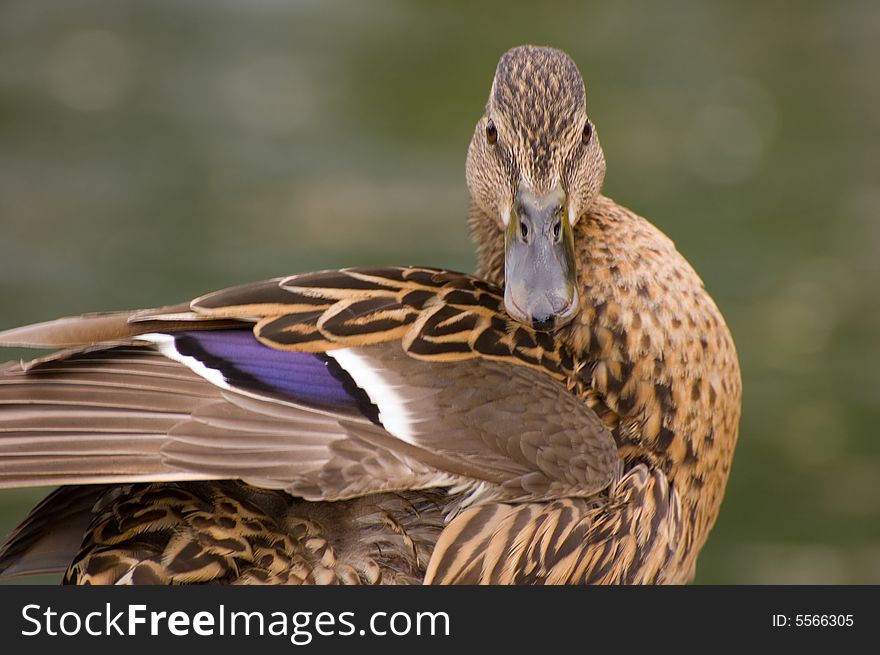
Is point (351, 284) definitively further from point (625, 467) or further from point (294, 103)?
point (294, 103)

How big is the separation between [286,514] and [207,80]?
204 inches

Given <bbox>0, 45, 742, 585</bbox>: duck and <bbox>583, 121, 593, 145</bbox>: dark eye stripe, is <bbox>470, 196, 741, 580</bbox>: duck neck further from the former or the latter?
<bbox>583, 121, 593, 145</bbox>: dark eye stripe

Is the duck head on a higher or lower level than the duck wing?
higher

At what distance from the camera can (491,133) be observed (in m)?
3.29

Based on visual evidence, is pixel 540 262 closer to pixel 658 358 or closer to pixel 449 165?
pixel 658 358

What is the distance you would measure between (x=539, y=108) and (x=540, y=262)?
397 millimetres

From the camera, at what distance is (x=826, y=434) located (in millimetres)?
5605

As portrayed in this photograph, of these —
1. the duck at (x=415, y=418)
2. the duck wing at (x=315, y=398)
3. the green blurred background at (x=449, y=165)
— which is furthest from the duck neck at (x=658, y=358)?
the green blurred background at (x=449, y=165)

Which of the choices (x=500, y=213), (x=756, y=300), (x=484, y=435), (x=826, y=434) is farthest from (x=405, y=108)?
(x=484, y=435)

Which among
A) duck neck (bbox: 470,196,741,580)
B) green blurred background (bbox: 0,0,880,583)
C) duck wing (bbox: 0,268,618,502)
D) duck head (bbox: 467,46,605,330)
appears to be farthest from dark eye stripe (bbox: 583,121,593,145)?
green blurred background (bbox: 0,0,880,583)

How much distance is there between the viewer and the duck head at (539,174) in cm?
297

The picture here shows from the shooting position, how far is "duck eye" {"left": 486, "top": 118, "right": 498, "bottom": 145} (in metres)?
3.28

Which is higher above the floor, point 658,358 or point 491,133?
point 491,133

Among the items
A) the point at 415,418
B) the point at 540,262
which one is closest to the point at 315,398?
the point at 415,418
